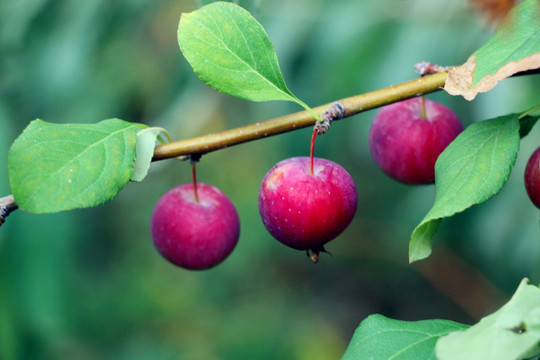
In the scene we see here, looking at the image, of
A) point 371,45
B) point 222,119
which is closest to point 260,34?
point 371,45

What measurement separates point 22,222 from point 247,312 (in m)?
1.51

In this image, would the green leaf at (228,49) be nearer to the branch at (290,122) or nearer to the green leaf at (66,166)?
the branch at (290,122)

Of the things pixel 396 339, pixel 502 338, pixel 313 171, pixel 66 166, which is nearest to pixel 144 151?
pixel 66 166

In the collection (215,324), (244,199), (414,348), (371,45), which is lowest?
(215,324)

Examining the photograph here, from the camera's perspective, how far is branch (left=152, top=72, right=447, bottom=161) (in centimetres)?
92

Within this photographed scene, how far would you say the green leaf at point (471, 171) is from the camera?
0.78m

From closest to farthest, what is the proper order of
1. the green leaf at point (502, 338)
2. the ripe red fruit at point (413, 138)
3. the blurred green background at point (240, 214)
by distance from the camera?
1. the green leaf at point (502, 338)
2. the ripe red fruit at point (413, 138)
3. the blurred green background at point (240, 214)

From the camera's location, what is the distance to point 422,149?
113 centimetres

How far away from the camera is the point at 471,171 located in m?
0.82

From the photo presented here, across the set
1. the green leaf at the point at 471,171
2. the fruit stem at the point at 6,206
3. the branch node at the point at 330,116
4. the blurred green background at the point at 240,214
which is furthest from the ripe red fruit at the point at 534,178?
the fruit stem at the point at 6,206

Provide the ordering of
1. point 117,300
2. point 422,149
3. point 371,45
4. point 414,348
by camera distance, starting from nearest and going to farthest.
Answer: point 414,348, point 422,149, point 371,45, point 117,300

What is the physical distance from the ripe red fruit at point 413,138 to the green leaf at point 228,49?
32 cm

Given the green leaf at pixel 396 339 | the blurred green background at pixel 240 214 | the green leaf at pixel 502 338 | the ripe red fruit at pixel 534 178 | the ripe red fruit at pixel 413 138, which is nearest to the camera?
the green leaf at pixel 502 338

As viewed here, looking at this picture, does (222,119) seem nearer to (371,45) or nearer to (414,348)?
(371,45)
